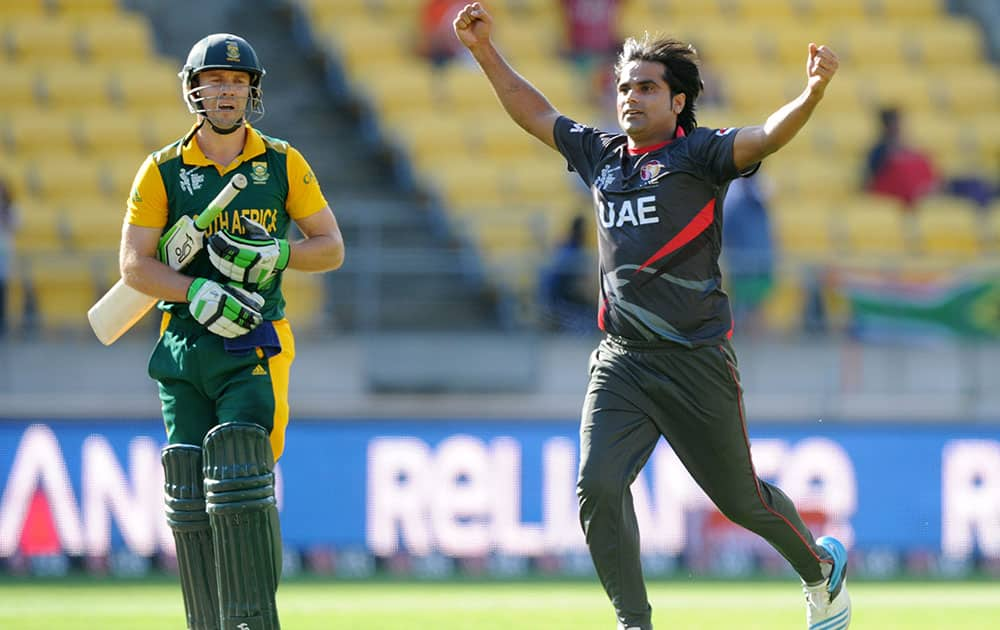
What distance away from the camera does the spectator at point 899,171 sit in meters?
14.5

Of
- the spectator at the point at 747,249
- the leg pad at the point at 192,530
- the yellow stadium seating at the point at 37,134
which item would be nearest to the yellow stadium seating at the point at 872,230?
the spectator at the point at 747,249

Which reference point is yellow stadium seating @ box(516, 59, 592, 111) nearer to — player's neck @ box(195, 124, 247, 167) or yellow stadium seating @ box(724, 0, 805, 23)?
yellow stadium seating @ box(724, 0, 805, 23)

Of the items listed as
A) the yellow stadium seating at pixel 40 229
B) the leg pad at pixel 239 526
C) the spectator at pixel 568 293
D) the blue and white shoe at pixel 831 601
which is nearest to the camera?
the leg pad at pixel 239 526

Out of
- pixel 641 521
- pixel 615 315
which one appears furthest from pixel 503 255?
pixel 615 315

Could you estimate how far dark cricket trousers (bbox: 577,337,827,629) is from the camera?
6.00 metres

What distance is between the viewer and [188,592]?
239 inches

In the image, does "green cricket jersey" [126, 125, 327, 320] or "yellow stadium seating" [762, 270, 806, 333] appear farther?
"yellow stadium seating" [762, 270, 806, 333]

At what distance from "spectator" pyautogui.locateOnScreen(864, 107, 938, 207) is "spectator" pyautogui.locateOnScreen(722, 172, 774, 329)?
2287mm

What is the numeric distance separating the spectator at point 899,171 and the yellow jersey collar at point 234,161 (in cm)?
928

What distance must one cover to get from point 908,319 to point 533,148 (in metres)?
4.16

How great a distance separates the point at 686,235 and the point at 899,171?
904 cm

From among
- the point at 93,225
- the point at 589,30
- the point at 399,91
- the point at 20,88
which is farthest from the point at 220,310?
the point at 589,30

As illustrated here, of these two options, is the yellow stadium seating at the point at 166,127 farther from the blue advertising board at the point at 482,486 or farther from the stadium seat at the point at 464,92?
the blue advertising board at the point at 482,486

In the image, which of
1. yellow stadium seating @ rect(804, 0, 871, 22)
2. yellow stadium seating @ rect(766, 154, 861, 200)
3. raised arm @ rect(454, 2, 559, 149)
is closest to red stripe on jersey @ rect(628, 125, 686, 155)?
raised arm @ rect(454, 2, 559, 149)
